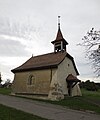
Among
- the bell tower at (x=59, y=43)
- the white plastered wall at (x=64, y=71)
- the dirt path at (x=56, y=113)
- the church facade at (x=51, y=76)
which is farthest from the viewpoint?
the bell tower at (x=59, y=43)

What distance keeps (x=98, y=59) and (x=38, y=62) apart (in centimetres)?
1606

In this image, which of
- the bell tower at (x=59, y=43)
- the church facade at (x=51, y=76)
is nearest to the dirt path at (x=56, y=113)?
the church facade at (x=51, y=76)

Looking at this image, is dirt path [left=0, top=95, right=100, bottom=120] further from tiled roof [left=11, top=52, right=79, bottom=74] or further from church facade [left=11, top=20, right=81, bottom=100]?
tiled roof [left=11, top=52, right=79, bottom=74]

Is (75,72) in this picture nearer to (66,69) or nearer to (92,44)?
(66,69)

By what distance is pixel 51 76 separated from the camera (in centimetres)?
2858

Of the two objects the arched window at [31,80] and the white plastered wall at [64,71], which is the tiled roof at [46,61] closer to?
the white plastered wall at [64,71]

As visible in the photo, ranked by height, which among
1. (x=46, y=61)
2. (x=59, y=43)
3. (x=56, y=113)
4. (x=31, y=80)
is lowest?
(x=56, y=113)

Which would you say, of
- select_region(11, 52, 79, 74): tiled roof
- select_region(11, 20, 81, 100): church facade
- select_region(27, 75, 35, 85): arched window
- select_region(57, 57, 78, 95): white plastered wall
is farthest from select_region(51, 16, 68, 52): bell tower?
select_region(27, 75, 35, 85): arched window

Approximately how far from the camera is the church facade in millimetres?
28297

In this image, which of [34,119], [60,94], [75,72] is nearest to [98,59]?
[34,119]

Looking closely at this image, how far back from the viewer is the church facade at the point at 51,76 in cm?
2830

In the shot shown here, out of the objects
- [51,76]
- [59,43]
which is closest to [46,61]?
[51,76]

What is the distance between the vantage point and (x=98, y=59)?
18.1 m

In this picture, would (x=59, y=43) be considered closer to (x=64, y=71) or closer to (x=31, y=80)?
(x=64, y=71)
